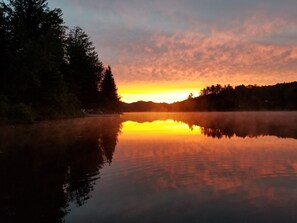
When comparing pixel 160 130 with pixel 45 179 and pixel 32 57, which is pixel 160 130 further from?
pixel 45 179

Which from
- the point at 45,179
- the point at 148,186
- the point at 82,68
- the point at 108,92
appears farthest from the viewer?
the point at 108,92

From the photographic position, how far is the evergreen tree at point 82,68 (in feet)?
243

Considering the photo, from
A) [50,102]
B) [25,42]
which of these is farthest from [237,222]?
[50,102]

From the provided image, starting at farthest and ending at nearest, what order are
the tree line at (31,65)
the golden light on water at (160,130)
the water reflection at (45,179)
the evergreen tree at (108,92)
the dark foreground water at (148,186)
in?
the evergreen tree at (108,92) → the tree line at (31,65) → the golden light on water at (160,130) → the water reflection at (45,179) → the dark foreground water at (148,186)

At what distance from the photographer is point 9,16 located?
44.9m

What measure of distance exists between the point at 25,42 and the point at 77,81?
3387 centimetres

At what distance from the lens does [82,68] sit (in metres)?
77.1

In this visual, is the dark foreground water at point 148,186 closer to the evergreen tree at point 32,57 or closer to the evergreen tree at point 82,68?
the evergreen tree at point 32,57

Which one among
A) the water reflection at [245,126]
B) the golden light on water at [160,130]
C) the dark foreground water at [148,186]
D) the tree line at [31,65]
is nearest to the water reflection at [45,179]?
the dark foreground water at [148,186]

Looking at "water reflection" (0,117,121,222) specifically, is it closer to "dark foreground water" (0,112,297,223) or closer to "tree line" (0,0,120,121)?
"dark foreground water" (0,112,297,223)

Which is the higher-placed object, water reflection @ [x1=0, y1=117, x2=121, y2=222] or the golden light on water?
the golden light on water

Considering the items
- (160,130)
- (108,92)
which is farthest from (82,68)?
(160,130)

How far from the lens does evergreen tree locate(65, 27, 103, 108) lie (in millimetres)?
73938

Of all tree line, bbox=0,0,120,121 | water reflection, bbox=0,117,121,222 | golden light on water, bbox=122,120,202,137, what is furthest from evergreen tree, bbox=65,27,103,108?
water reflection, bbox=0,117,121,222
